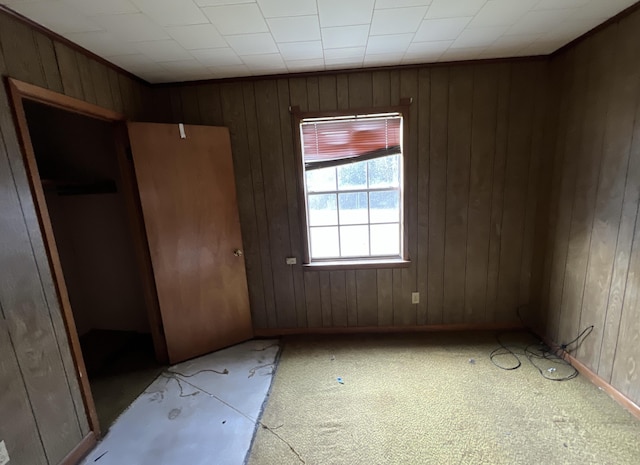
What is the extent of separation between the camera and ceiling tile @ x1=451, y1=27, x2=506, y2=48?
1852 millimetres

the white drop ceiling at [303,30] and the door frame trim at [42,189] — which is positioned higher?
the white drop ceiling at [303,30]

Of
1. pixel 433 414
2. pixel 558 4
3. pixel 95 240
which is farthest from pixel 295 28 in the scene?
pixel 95 240

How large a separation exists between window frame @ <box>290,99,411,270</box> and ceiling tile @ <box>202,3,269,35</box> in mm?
796

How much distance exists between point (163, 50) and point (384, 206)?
201cm

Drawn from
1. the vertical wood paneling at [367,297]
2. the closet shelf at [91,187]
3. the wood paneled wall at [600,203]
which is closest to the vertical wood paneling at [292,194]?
the vertical wood paneling at [367,297]

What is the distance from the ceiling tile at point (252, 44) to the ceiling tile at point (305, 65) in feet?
0.78

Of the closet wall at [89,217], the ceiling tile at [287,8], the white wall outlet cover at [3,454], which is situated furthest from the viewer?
the closet wall at [89,217]

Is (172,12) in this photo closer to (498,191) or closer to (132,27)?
(132,27)

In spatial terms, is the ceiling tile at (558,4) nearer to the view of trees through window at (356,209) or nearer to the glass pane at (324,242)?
the view of trees through window at (356,209)

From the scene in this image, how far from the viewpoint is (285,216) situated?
8.70 ft

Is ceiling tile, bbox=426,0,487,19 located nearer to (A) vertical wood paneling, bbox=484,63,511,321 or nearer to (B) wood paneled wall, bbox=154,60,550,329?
(B) wood paneled wall, bbox=154,60,550,329

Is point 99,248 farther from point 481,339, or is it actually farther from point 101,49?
point 481,339

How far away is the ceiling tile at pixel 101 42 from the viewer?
65.3 inches

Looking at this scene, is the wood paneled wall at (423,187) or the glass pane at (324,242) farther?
the glass pane at (324,242)
